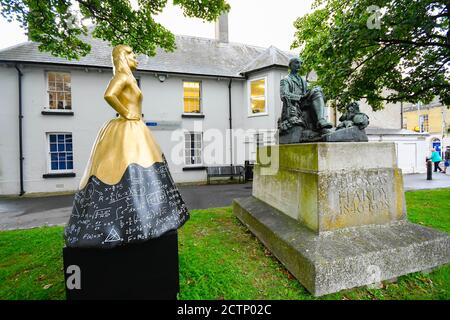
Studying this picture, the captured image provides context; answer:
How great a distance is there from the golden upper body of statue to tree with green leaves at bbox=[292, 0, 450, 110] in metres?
6.31

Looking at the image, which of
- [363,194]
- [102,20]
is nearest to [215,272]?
[363,194]

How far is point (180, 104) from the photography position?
43.4ft

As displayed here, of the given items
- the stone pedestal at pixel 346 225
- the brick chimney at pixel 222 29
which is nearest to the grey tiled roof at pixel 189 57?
the brick chimney at pixel 222 29

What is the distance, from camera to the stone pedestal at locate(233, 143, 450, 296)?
2658mm

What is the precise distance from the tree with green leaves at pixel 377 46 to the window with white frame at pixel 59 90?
432 inches

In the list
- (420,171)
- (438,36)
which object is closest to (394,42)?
(438,36)

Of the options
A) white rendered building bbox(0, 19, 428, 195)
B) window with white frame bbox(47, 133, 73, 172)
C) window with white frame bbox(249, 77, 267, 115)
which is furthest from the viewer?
window with white frame bbox(249, 77, 267, 115)

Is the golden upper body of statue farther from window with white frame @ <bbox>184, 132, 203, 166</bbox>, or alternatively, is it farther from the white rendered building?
window with white frame @ <bbox>184, 132, 203, 166</bbox>

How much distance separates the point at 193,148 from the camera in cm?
1372

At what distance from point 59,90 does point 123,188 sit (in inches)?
482

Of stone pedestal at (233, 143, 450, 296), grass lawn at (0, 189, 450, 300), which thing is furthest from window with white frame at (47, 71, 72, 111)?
stone pedestal at (233, 143, 450, 296)

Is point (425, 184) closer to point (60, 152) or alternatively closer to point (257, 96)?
point (257, 96)

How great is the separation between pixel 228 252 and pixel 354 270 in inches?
73.3
